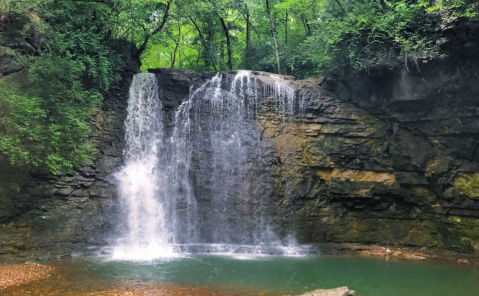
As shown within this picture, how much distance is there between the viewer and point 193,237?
35.8ft

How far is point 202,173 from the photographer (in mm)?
11750

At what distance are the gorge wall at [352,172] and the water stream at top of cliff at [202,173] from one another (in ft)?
1.51

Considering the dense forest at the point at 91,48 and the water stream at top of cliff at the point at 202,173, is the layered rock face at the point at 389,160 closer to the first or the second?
the water stream at top of cliff at the point at 202,173

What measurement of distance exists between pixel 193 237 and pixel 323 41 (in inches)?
347

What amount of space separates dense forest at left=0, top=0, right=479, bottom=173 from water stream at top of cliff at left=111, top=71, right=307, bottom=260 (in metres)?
Answer: 1.87

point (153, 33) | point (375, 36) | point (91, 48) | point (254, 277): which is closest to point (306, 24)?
point (375, 36)

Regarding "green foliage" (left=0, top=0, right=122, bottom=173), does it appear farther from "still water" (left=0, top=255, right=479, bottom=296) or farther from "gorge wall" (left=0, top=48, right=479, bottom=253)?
"still water" (left=0, top=255, right=479, bottom=296)

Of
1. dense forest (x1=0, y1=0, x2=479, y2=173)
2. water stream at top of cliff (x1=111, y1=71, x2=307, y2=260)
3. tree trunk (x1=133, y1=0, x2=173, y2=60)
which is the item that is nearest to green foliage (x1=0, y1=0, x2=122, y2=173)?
dense forest (x1=0, y1=0, x2=479, y2=173)

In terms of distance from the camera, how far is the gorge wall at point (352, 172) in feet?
32.9

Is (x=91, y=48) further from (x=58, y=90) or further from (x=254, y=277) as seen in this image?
(x=254, y=277)

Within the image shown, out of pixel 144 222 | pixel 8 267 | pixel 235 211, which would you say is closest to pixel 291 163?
pixel 235 211

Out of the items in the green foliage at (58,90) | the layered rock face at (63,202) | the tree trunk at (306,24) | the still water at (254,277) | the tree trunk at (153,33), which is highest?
the tree trunk at (306,24)

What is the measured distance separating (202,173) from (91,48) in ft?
19.9

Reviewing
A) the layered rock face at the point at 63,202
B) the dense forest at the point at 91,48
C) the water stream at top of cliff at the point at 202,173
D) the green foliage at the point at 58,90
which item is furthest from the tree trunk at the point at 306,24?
the layered rock face at the point at 63,202
